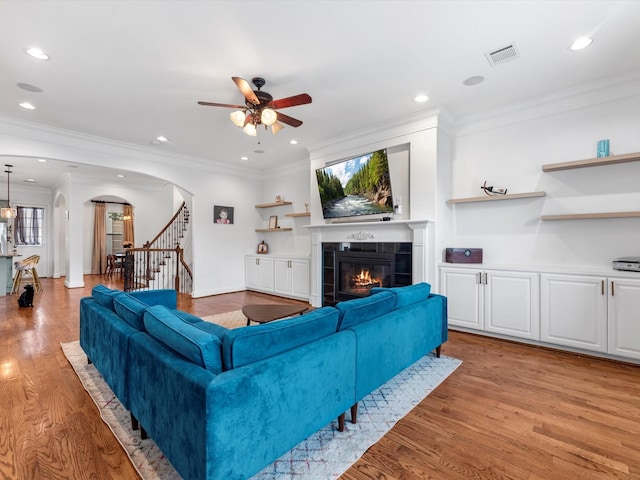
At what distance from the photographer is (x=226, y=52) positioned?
2766mm

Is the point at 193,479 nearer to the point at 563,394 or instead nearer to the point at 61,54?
the point at 563,394

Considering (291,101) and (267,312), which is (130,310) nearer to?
(267,312)

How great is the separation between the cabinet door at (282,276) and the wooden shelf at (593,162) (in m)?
4.44

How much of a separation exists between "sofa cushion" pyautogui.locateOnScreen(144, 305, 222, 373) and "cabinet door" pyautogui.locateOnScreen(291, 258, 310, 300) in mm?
4216

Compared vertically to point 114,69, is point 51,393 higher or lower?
lower

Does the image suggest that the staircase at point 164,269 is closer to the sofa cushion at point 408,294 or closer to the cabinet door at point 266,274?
the cabinet door at point 266,274

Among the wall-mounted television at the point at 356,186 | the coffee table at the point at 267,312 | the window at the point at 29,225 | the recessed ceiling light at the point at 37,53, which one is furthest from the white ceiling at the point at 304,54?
the window at the point at 29,225

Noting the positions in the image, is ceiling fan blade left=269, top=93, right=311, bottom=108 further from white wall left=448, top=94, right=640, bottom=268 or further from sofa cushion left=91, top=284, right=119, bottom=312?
white wall left=448, top=94, right=640, bottom=268

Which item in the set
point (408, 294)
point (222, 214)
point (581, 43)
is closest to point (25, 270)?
point (222, 214)

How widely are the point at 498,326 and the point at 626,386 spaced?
1187mm

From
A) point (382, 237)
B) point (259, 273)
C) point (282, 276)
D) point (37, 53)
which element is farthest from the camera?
point (259, 273)

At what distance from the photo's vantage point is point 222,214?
22.1ft

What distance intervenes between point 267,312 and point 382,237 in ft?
6.76

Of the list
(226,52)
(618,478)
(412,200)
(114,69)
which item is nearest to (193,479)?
(618,478)
